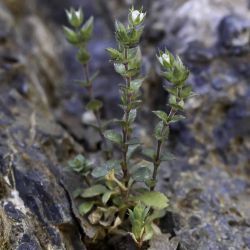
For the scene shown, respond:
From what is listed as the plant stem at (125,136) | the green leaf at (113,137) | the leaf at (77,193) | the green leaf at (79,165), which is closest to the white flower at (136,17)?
the plant stem at (125,136)

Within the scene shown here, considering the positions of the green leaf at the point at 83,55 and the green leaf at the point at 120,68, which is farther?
the green leaf at the point at 83,55

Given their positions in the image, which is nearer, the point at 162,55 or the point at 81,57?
the point at 162,55

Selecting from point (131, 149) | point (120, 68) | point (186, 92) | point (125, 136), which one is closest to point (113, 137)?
point (125, 136)

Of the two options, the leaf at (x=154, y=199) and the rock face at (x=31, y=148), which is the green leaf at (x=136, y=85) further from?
the rock face at (x=31, y=148)

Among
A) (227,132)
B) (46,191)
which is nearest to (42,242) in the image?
(46,191)

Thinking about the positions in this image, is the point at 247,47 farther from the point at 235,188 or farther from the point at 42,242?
the point at 42,242

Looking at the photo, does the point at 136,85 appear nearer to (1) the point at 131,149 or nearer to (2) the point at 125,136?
(2) the point at 125,136
